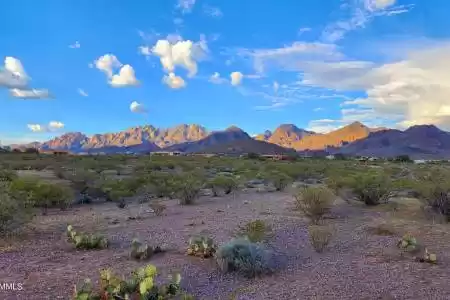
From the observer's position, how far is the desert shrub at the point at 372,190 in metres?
18.9

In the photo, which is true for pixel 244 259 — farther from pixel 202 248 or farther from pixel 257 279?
pixel 202 248

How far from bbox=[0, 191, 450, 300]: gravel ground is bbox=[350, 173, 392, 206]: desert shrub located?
320 cm

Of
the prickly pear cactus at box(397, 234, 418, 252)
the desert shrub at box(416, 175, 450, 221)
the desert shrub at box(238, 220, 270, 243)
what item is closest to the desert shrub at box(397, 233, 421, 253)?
the prickly pear cactus at box(397, 234, 418, 252)

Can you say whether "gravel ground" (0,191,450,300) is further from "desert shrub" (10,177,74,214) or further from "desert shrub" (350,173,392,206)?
"desert shrub" (350,173,392,206)

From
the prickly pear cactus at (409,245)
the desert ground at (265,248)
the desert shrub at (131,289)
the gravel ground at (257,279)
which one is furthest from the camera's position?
the prickly pear cactus at (409,245)

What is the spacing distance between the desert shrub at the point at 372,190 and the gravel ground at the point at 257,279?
3198mm

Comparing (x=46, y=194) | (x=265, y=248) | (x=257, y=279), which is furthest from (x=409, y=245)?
(x=46, y=194)

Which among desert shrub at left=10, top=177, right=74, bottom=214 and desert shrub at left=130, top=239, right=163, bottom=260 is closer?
desert shrub at left=130, top=239, right=163, bottom=260

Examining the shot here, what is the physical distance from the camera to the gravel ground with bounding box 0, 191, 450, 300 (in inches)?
317

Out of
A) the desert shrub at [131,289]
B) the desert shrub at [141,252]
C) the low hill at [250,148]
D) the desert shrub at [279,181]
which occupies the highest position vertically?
the low hill at [250,148]

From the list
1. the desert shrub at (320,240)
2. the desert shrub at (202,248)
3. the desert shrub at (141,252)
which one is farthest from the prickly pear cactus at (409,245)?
the desert shrub at (141,252)

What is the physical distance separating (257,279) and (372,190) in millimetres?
11537

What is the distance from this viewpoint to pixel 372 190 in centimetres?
1892

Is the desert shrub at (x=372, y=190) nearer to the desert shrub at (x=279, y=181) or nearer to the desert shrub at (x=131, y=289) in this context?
the desert shrub at (x=279, y=181)
